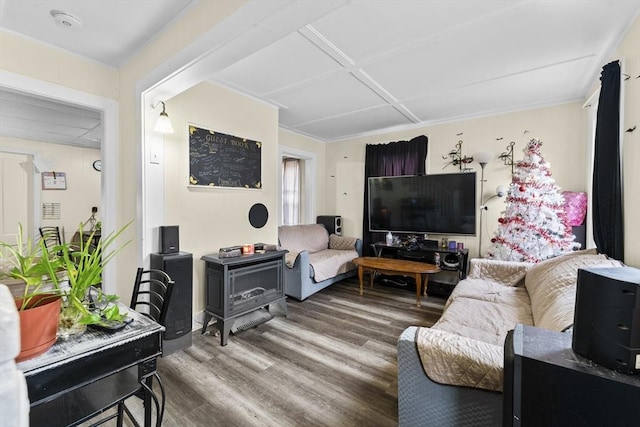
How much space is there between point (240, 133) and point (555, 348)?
309 centimetres

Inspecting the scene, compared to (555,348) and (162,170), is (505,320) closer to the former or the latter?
(555,348)

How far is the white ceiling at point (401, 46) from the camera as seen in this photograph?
1806mm

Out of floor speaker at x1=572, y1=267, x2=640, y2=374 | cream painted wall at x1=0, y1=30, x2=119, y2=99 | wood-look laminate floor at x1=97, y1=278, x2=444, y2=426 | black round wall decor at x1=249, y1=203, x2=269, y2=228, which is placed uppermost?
cream painted wall at x1=0, y1=30, x2=119, y2=99

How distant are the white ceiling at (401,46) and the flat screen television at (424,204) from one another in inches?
43.4

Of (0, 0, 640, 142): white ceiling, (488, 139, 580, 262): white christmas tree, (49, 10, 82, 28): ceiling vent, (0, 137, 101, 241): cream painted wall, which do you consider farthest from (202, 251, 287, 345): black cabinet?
(0, 137, 101, 241): cream painted wall

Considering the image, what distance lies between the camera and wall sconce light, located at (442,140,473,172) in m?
4.02

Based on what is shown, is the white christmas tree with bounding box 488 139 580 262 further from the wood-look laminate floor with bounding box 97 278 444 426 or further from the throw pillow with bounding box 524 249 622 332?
the wood-look laminate floor with bounding box 97 278 444 426

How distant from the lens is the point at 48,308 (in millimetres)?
942

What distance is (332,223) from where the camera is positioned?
5.09 m

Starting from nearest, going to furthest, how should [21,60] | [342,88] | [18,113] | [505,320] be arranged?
1. [505,320]
2. [21,60]
3. [342,88]
4. [18,113]

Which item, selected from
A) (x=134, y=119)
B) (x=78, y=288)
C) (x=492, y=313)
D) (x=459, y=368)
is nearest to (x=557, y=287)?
(x=492, y=313)

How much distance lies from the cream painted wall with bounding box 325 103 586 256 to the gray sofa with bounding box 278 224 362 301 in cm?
53

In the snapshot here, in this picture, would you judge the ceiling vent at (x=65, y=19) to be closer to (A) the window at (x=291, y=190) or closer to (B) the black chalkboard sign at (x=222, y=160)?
(B) the black chalkboard sign at (x=222, y=160)

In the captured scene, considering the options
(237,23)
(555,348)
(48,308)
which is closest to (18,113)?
(237,23)
